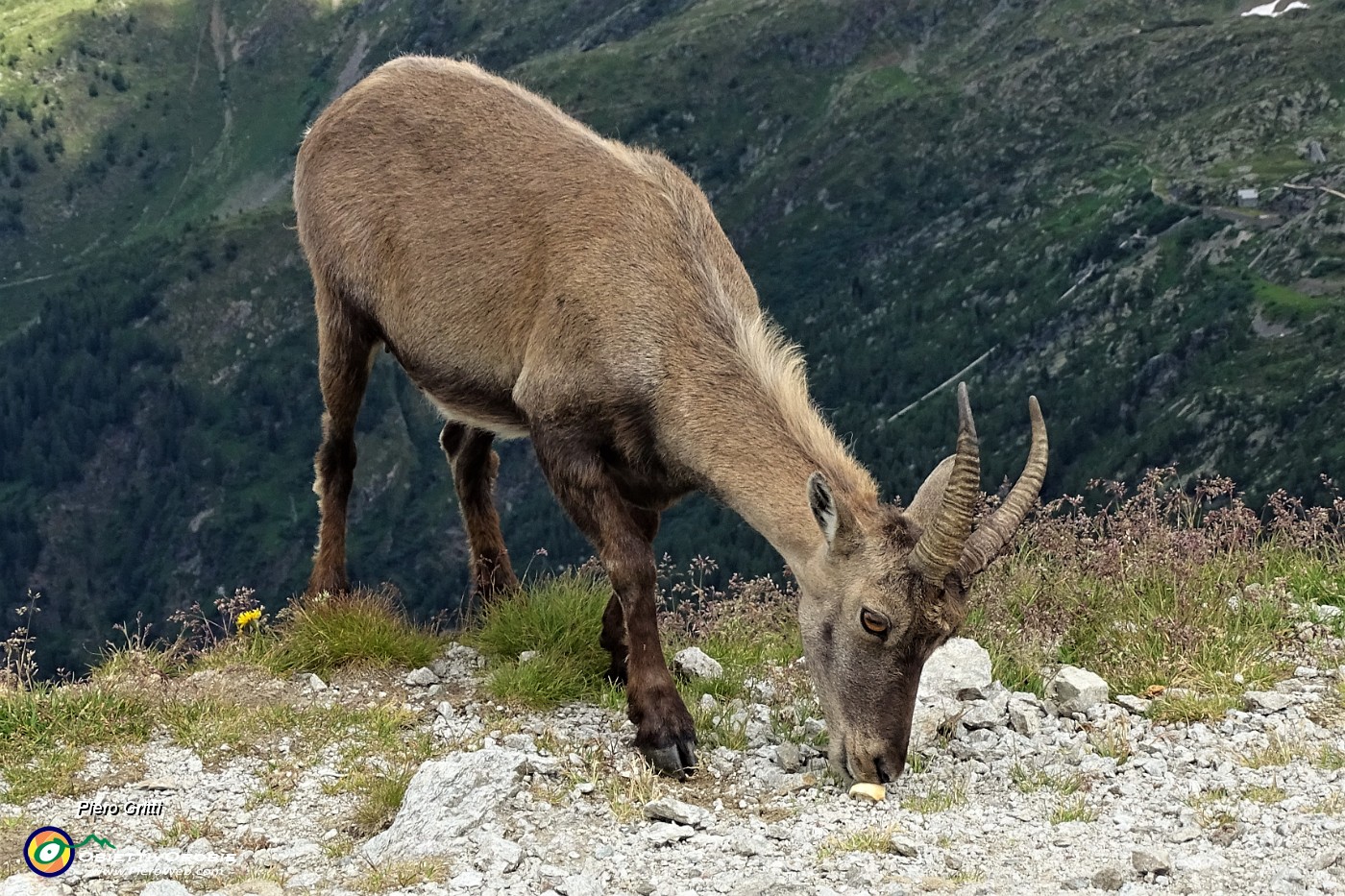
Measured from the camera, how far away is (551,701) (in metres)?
9.42

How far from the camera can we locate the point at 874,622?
7641 millimetres

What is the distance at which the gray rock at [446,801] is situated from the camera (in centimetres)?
706

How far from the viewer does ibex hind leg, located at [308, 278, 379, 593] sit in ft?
36.9

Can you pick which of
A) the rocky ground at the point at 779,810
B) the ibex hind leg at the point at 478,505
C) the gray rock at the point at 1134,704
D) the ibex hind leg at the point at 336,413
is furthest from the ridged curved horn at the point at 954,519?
the ibex hind leg at the point at 336,413

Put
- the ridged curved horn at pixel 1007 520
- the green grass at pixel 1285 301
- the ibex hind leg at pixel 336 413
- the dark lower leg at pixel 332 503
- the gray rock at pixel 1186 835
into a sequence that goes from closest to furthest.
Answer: the gray rock at pixel 1186 835 < the ridged curved horn at pixel 1007 520 < the ibex hind leg at pixel 336 413 < the dark lower leg at pixel 332 503 < the green grass at pixel 1285 301

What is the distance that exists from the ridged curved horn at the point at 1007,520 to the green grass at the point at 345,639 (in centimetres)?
465

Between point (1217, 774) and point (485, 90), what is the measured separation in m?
7.51

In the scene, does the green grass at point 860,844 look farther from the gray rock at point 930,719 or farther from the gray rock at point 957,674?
the gray rock at point 957,674

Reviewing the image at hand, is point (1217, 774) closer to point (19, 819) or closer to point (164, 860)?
point (164, 860)

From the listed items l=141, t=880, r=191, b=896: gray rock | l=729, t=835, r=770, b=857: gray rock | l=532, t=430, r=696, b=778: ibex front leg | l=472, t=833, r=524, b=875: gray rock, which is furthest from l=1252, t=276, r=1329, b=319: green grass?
l=141, t=880, r=191, b=896: gray rock

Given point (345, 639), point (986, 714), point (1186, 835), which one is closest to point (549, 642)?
point (345, 639)

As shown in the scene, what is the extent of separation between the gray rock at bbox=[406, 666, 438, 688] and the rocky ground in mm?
608

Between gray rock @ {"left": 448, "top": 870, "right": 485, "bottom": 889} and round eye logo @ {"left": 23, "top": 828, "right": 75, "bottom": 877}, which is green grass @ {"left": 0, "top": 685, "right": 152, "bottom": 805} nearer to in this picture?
round eye logo @ {"left": 23, "top": 828, "right": 75, "bottom": 877}

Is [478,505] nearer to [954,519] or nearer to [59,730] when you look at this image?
[59,730]
